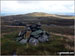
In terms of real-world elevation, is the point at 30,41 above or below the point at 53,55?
above

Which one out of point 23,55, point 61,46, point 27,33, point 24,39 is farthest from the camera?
point 27,33

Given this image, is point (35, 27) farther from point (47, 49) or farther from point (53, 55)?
point (53, 55)

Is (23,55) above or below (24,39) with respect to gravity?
below

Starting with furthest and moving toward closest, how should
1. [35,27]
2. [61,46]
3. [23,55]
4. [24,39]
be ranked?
[35,27] → [24,39] → [61,46] → [23,55]

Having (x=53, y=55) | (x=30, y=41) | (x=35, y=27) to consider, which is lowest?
(x=53, y=55)

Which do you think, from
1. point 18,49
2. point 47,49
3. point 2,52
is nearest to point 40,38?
point 47,49

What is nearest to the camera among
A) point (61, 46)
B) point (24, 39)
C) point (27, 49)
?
point (27, 49)

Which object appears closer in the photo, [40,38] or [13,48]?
[13,48]

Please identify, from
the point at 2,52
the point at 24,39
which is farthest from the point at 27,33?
the point at 2,52

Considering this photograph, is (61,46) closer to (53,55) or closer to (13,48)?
(53,55)
